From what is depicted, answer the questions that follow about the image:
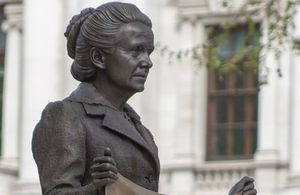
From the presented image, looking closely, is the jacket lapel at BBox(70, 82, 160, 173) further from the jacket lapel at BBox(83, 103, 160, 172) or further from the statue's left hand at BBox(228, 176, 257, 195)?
the statue's left hand at BBox(228, 176, 257, 195)

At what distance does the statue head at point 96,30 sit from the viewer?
16.1 ft

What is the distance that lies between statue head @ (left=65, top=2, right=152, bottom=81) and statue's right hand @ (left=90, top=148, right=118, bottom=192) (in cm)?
64

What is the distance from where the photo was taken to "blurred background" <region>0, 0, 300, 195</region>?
24641mm

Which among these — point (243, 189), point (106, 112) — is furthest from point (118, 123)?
point (243, 189)

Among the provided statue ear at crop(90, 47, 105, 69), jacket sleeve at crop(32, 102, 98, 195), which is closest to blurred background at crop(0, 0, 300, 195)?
statue ear at crop(90, 47, 105, 69)

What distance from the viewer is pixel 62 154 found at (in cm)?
469

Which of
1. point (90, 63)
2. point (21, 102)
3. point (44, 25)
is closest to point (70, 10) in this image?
point (44, 25)

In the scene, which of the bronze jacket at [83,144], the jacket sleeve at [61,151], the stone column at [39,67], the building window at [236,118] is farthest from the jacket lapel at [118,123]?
the stone column at [39,67]

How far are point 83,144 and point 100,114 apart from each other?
0.18 metres

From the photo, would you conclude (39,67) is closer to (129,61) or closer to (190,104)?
(190,104)

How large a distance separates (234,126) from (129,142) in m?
20.6

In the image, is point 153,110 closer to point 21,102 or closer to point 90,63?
point 21,102

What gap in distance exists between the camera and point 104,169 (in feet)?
14.5

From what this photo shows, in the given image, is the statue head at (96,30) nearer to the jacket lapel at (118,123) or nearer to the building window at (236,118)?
the jacket lapel at (118,123)
